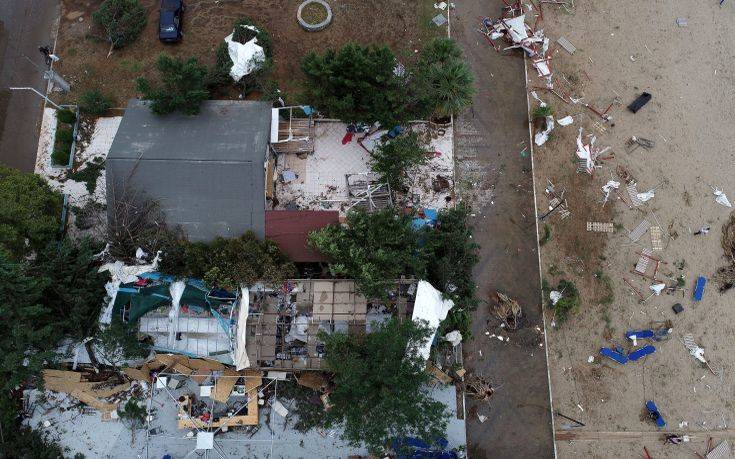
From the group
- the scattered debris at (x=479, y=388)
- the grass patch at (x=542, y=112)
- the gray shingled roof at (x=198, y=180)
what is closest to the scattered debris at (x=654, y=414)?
the scattered debris at (x=479, y=388)

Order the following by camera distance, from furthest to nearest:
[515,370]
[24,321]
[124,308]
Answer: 1. [515,370]
2. [124,308]
3. [24,321]

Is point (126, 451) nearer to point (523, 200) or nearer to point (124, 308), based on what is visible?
point (124, 308)

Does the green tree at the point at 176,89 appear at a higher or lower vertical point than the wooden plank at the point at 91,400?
higher

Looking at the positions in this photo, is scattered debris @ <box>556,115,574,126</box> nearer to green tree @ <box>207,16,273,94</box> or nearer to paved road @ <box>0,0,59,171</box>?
green tree @ <box>207,16,273,94</box>

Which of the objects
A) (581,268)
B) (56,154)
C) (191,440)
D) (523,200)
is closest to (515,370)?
(581,268)

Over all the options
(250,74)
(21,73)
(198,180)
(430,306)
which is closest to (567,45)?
(430,306)

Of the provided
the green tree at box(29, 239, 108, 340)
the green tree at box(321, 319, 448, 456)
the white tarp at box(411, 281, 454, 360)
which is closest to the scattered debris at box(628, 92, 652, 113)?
the white tarp at box(411, 281, 454, 360)

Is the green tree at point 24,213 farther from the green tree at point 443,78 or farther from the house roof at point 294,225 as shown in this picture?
the green tree at point 443,78
